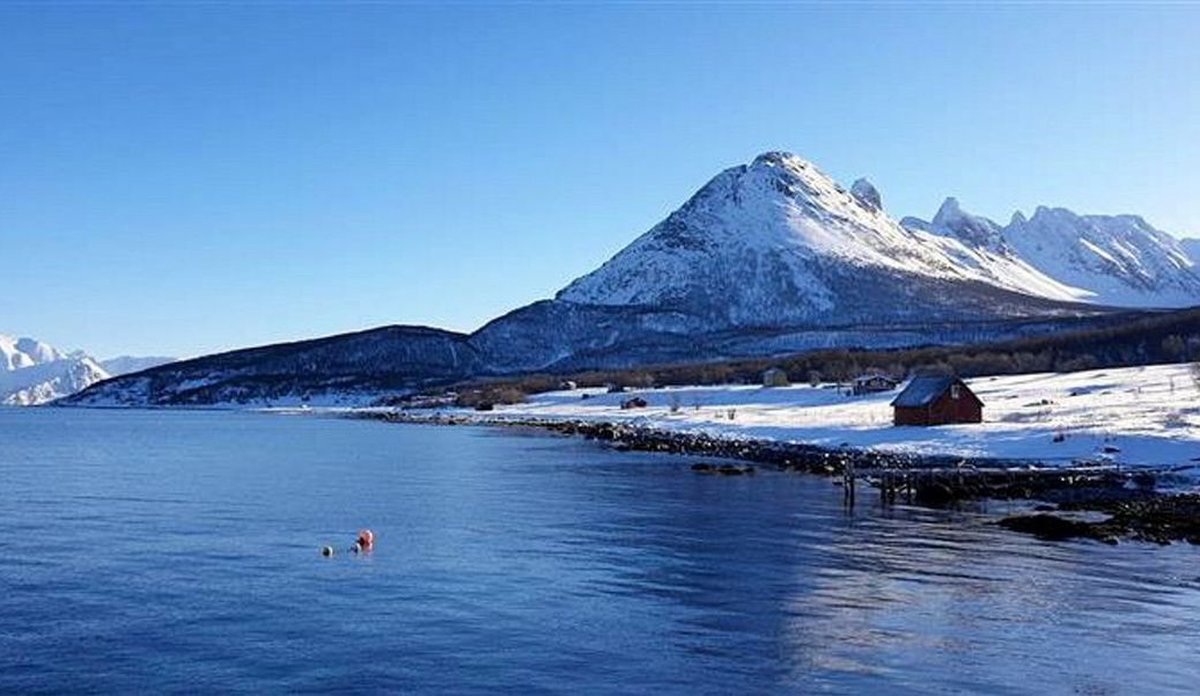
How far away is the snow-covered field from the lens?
2873 inches

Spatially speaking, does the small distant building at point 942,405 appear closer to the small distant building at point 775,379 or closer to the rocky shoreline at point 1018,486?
the rocky shoreline at point 1018,486

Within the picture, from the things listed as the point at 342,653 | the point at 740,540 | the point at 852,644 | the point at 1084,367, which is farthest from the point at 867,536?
the point at 1084,367

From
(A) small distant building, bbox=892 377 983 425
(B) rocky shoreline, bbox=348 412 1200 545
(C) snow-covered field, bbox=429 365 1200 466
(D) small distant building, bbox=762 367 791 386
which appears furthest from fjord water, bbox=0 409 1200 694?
(D) small distant building, bbox=762 367 791 386

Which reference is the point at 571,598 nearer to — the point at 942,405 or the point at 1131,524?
the point at 1131,524

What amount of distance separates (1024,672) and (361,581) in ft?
66.1

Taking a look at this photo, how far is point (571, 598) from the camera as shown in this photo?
108ft

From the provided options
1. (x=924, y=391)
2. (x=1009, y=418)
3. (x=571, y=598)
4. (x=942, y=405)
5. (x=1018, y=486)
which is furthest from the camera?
(x=1009, y=418)

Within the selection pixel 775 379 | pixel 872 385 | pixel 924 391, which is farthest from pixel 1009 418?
pixel 775 379

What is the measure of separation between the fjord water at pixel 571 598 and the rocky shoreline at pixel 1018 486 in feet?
10.3

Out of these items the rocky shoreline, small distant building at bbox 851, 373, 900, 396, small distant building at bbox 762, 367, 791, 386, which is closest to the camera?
the rocky shoreline

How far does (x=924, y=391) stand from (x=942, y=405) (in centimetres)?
237

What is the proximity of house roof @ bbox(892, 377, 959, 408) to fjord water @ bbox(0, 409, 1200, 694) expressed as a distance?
39012mm

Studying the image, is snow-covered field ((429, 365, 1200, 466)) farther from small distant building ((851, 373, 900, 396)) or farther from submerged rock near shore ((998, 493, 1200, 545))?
submerged rock near shore ((998, 493, 1200, 545))

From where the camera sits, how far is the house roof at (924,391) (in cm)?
9519
